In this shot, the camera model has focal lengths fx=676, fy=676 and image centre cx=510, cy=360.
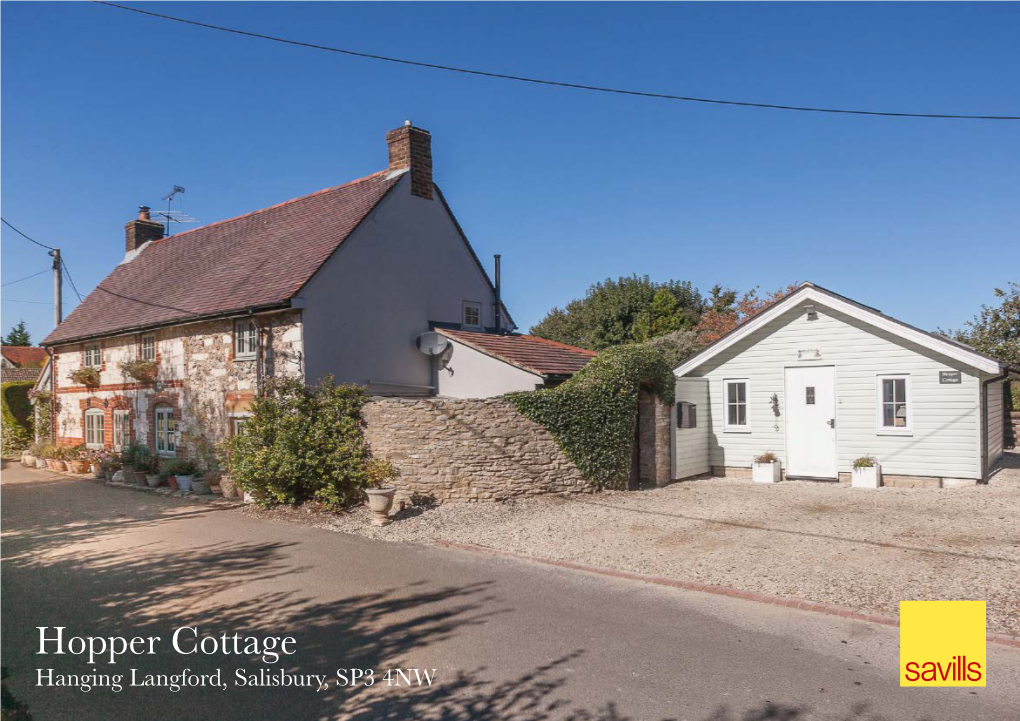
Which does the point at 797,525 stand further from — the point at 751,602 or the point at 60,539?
the point at 60,539

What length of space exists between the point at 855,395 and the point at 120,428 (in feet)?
69.7

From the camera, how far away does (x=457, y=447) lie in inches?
527

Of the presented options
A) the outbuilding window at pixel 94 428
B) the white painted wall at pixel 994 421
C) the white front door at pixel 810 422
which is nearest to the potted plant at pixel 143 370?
the outbuilding window at pixel 94 428

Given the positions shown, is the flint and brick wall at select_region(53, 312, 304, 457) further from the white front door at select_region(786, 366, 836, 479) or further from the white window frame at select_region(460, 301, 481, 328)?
the white front door at select_region(786, 366, 836, 479)

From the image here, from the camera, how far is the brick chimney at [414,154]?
1911 cm

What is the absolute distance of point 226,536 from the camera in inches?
455

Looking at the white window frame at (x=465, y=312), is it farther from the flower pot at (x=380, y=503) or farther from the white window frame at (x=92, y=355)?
the white window frame at (x=92, y=355)

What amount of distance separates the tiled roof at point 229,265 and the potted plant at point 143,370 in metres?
1.17

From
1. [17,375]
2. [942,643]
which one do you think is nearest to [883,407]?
[942,643]

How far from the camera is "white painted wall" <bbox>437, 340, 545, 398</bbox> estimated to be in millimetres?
16953

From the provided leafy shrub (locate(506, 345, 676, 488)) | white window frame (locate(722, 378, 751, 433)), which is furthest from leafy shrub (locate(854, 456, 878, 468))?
leafy shrub (locate(506, 345, 676, 488))

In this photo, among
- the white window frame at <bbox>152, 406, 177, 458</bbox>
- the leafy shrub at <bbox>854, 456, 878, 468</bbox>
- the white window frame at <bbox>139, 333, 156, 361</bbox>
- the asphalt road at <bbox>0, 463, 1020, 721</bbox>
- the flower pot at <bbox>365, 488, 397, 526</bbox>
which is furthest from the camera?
the white window frame at <bbox>139, 333, 156, 361</bbox>

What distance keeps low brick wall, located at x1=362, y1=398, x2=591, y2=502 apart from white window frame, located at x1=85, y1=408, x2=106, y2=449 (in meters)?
13.8

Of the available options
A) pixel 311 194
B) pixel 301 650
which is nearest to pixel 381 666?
pixel 301 650
